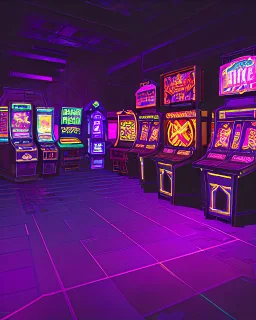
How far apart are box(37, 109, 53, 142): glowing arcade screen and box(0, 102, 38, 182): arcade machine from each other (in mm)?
282

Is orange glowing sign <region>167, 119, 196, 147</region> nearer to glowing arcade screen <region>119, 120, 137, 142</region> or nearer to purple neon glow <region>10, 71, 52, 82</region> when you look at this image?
glowing arcade screen <region>119, 120, 137, 142</region>

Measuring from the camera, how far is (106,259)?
2.82 metres

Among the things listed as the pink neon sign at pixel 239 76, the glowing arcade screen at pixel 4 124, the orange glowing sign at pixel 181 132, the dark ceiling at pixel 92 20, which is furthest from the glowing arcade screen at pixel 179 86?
the glowing arcade screen at pixel 4 124

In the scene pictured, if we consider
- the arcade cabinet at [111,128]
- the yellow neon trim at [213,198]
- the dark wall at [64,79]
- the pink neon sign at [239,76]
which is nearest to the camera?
the pink neon sign at [239,76]

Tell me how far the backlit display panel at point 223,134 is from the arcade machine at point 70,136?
16.7ft

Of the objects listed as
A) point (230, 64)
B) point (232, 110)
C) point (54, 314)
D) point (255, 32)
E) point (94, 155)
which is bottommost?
point (54, 314)

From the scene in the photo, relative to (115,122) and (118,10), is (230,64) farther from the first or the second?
(115,122)

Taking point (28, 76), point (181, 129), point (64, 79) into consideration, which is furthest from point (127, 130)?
point (28, 76)

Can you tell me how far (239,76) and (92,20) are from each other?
3.65 metres

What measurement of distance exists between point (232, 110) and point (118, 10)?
3508mm

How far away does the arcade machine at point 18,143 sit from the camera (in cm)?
688

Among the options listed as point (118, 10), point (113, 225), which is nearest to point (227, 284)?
point (113, 225)

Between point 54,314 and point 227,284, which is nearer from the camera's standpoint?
point 54,314

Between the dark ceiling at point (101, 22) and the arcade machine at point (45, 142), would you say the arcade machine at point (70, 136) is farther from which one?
the dark ceiling at point (101, 22)
